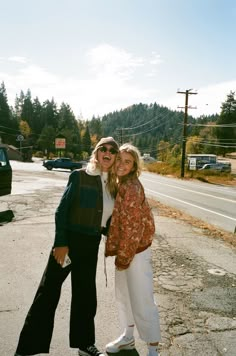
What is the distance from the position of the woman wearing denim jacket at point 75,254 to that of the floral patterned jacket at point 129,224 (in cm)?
14

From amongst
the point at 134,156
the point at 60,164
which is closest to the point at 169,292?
the point at 134,156

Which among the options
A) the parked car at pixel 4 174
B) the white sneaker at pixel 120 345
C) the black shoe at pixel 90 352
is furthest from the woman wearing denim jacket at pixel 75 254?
the parked car at pixel 4 174

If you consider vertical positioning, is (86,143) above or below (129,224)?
above

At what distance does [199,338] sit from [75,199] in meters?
1.89

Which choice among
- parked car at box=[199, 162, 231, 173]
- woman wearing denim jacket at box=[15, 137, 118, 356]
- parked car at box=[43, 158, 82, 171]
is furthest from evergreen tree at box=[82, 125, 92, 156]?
woman wearing denim jacket at box=[15, 137, 118, 356]

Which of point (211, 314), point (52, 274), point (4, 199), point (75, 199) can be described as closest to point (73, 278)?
point (52, 274)

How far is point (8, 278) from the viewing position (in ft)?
15.1

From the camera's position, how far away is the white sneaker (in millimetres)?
3057

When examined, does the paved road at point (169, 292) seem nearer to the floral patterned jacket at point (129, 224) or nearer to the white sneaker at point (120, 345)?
the white sneaker at point (120, 345)

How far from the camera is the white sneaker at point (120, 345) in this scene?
3057 millimetres

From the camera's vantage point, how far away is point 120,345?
3062mm

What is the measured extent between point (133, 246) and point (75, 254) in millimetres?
517

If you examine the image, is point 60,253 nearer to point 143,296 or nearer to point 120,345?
point 143,296

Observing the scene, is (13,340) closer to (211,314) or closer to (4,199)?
(211,314)
